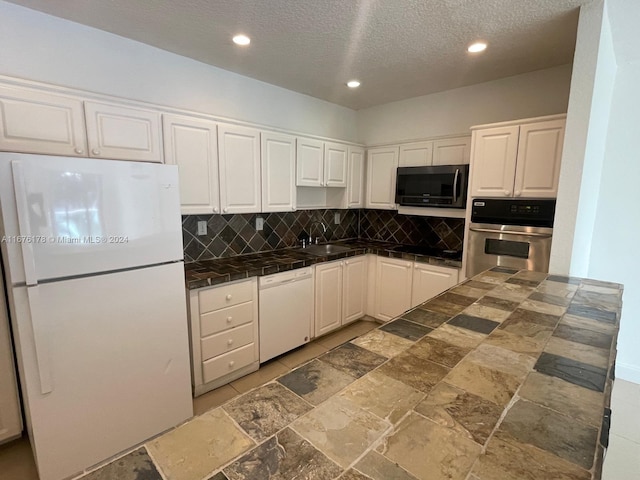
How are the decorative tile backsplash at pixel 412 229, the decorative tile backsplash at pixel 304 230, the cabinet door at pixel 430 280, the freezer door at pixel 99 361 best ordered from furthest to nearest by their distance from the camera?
1. the decorative tile backsplash at pixel 412 229
2. the cabinet door at pixel 430 280
3. the decorative tile backsplash at pixel 304 230
4. the freezer door at pixel 99 361

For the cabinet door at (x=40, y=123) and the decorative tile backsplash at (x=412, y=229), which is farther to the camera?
the decorative tile backsplash at (x=412, y=229)

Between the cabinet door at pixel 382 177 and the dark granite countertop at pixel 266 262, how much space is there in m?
0.53

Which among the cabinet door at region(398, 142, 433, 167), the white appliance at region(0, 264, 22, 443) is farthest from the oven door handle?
the white appliance at region(0, 264, 22, 443)

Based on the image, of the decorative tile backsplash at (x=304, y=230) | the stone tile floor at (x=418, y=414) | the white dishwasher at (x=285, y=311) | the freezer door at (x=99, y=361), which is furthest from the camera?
the decorative tile backsplash at (x=304, y=230)

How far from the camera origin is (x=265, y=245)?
3334 mm

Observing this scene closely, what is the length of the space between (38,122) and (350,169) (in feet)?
9.19

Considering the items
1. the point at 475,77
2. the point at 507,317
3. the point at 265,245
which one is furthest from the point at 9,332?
the point at 475,77

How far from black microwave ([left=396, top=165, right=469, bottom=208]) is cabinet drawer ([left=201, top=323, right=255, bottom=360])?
215 centimetres

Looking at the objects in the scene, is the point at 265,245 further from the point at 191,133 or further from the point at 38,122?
the point at 38,122

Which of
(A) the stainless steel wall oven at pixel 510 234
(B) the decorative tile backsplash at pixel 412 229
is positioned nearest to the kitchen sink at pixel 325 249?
(B) the decorative tile backsplash at pixel 412 229

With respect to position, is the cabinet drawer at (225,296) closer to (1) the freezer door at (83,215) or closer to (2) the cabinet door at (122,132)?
(1) the freezer door at (83,215)

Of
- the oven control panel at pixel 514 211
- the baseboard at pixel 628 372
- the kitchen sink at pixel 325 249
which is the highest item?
the oven control panel at pixel 514 211

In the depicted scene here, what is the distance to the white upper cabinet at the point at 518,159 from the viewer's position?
238cm

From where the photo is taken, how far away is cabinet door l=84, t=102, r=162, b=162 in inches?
77.6
